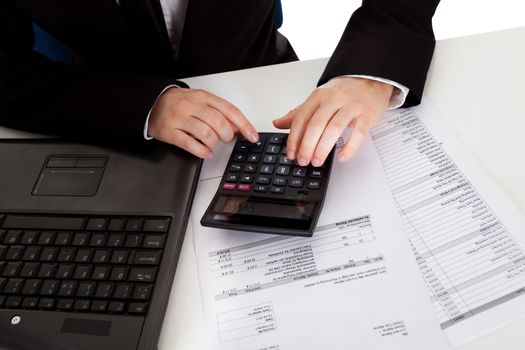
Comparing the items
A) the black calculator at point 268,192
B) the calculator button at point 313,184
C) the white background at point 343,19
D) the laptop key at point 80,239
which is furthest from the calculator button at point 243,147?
the white background at point 343,19

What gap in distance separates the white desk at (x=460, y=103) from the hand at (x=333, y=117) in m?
0.06

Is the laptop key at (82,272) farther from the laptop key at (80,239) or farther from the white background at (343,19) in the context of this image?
the white background at (343,19)

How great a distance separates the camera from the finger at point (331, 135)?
514mm

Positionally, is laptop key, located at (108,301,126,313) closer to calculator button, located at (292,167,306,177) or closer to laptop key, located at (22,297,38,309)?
laptop key, located at (22,297,38,309)

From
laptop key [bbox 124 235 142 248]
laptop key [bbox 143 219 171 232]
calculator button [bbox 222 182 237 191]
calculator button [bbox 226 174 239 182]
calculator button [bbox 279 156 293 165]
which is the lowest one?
laptop key [bbox 124 235 142 248]

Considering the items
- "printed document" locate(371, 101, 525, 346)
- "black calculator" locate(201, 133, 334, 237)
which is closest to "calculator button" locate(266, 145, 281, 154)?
"black calculator" locate(201, 133, 334, 237)

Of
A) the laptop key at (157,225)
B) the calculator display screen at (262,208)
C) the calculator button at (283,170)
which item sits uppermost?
the calculator button at (283,170)

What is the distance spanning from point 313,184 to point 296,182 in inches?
0.8

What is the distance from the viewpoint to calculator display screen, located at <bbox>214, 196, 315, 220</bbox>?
0.48 meters

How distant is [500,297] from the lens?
41 centimetres

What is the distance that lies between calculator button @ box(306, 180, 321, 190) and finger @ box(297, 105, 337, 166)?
2 centimetres

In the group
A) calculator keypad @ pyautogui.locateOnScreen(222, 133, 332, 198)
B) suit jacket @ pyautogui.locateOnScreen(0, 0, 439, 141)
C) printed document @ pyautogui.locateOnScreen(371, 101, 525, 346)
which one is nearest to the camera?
printed document @ pyautogui.locateOnScreen(371, 101, 525, 346)

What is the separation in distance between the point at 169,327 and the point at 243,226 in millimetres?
127

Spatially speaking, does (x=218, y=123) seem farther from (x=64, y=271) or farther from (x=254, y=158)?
(x=64, y=271)
